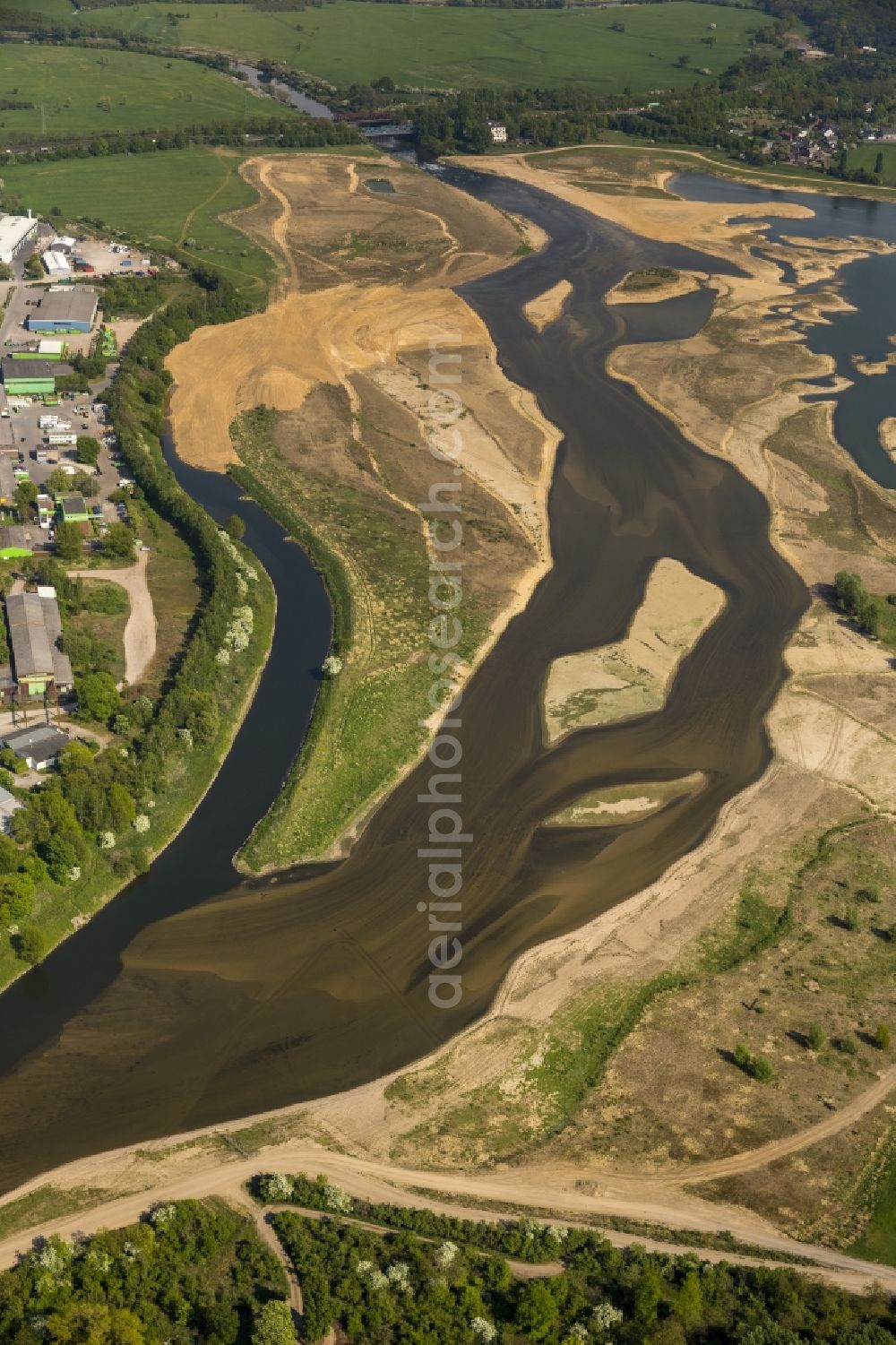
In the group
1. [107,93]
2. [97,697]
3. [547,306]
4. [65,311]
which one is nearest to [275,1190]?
[97,697]

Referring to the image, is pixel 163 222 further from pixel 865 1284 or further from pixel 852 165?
pixel 865 1284

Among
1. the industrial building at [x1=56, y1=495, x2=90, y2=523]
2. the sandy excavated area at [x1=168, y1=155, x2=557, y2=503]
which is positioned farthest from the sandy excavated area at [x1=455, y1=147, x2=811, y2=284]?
the industrial building at [x1=56, y1=495, x2=90, y2=523]

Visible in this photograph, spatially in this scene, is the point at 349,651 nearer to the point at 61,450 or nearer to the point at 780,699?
the point at 780,699

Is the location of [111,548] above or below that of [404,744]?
above

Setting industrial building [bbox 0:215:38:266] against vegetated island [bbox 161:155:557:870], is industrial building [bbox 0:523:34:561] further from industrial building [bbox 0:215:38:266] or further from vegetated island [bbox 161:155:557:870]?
industrial building [bbox 0:215:38:266]

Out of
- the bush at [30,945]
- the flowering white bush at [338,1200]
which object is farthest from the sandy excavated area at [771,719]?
the bush at [30,945]

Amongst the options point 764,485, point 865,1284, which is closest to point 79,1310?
point 865,1284

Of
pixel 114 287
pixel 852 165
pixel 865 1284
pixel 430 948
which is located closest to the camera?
pixel 865 1284
